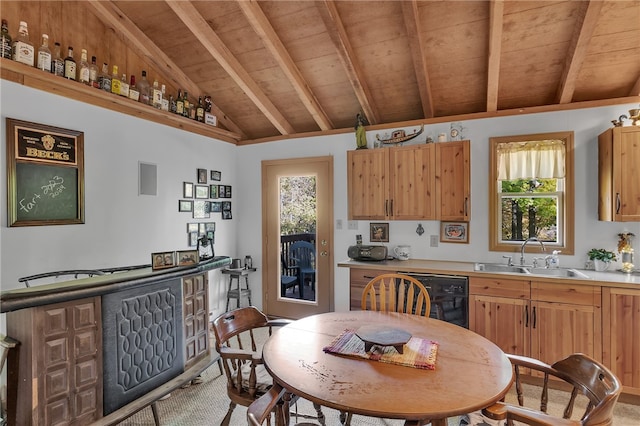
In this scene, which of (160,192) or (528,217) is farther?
(160,192)

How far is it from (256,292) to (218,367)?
5.24ft

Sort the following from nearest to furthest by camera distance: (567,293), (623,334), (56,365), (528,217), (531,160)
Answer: (56,365) → (623,334) → (567,293) → (531,160) → (528,217)

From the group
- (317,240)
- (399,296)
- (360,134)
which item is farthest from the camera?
(317,240)

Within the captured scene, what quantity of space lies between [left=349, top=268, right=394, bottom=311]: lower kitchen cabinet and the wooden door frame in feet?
2.49

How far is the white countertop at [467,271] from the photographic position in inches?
100

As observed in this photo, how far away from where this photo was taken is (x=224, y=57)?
10.4 ft

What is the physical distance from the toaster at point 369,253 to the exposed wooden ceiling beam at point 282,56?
5.20 feet

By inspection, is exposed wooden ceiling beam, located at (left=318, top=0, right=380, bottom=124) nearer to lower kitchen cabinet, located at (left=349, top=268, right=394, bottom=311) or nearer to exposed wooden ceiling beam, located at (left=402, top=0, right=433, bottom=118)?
exposed wooden ceiling beam, located at (left=402, top=0, right=433, bottom=118)

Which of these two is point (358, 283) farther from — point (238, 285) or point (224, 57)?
point (224, 57)

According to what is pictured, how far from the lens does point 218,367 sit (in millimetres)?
3062

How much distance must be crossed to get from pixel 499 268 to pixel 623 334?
3.22 feet

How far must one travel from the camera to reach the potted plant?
2.94m

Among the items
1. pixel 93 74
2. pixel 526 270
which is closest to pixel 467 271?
pixel 526 270


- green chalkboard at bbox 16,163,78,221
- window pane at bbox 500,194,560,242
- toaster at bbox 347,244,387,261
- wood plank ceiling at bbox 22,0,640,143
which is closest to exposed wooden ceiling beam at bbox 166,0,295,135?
wood plank ceiling at bbox 22,0,640,143
